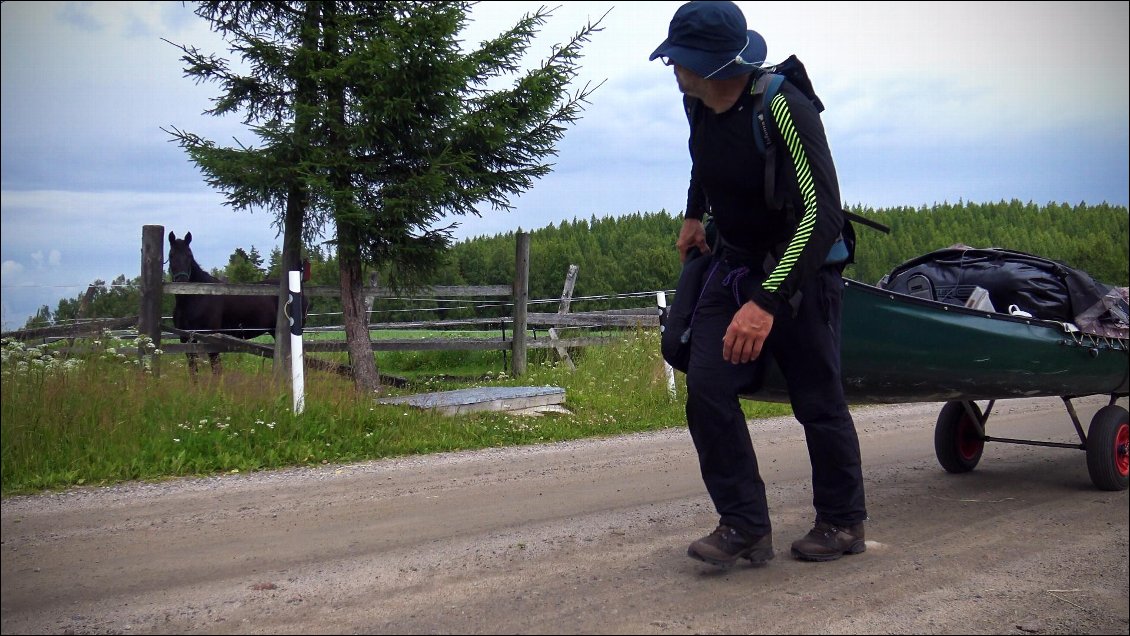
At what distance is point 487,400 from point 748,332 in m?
5.34

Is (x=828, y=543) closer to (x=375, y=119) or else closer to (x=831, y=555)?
(x=831, y=555)

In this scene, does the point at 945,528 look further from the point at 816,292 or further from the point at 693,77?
the point at 693,77

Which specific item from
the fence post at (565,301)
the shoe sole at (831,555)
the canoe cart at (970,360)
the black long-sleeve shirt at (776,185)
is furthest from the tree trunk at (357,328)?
the black long-sleeve shirt at (776,185)

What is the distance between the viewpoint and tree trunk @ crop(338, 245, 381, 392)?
10.2m

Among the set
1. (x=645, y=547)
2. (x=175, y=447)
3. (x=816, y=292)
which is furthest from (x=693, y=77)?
(x=175, y=447)

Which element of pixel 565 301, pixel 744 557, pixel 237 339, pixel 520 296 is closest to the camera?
pixel 744 557

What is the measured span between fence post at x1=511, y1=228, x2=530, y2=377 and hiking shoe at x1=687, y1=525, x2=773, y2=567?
8.72 m

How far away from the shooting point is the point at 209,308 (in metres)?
13.5

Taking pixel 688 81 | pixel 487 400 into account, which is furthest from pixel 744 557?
pixel 487 400

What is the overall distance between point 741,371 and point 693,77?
1183 mm

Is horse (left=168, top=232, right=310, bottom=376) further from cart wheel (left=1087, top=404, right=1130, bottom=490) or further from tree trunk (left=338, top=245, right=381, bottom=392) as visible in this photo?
cart wheel (left=1087, top=404, right=1130, bottom=490)

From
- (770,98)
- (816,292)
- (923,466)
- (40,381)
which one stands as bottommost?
(923,466)

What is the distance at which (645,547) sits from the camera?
4262 millimetres

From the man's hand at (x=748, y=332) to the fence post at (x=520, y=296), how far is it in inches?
349
